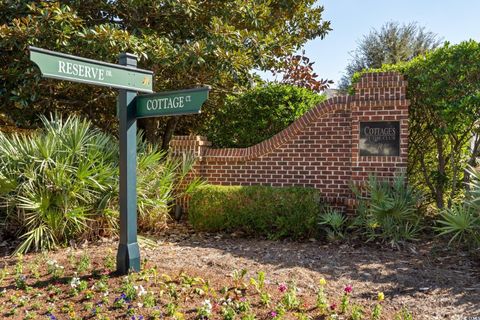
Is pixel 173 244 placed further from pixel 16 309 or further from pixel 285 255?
pixel 16 309

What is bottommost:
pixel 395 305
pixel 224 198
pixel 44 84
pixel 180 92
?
pixel 395 305

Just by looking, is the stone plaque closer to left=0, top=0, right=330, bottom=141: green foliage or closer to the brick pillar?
the brick pillar

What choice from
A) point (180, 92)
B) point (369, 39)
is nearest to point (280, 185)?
point (180, 92)

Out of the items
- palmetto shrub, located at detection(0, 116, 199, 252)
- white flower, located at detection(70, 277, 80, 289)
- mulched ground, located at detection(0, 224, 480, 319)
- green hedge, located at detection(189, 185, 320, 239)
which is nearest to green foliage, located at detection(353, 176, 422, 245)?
mulched ground, located at detection(0, 224, 480, 319)

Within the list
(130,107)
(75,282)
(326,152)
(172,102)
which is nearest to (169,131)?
(326,152)

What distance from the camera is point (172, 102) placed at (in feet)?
14.4

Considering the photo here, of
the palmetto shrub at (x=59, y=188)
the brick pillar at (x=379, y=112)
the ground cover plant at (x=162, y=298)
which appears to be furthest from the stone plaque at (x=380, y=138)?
the palmetto shrub at (x=59, y=188)

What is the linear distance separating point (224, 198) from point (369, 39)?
56.2ft

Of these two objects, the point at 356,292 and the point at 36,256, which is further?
the point at 36,256

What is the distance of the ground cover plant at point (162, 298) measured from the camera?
142 inches

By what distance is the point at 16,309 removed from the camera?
3.80 metres

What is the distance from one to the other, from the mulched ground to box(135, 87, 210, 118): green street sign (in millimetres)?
1648

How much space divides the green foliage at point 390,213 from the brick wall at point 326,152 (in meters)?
0.37

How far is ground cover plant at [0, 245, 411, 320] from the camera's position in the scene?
142 inches
